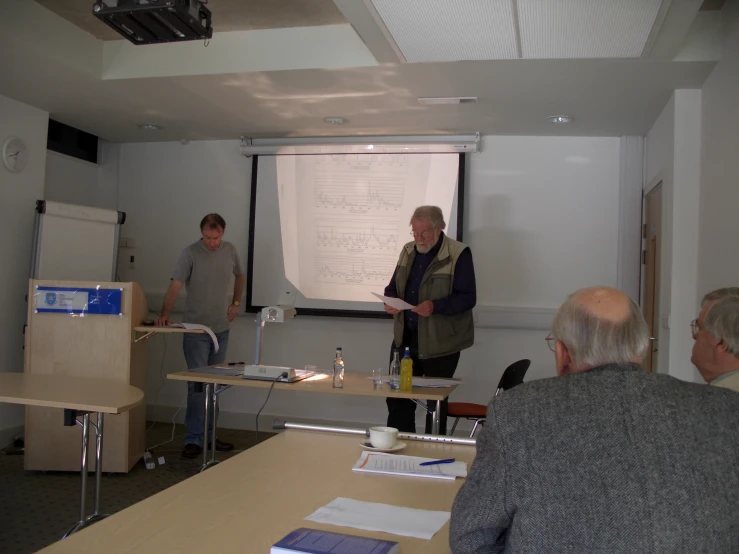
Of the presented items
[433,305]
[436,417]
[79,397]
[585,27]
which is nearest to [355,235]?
[433,305]

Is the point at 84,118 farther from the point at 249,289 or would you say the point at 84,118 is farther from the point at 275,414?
the point at 275,414

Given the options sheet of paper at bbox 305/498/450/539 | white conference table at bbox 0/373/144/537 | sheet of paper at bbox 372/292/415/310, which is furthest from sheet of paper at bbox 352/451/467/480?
sheet of paper at bbox 372/292/415/310

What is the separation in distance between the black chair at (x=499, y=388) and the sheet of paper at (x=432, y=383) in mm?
443

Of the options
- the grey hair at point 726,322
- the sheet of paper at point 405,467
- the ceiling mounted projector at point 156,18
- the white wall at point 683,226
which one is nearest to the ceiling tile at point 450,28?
the ceiling mounted projector at point 156,18

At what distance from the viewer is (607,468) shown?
3.74 feet

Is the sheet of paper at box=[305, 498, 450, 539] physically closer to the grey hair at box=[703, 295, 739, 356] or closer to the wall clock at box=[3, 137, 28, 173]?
the grey hair at box=[703, 295, 739, 356]

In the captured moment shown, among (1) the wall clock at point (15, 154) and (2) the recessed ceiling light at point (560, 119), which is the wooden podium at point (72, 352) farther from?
(2) the recessed ceiling light at point (560, 119)

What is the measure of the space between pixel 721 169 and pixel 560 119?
1.52 meters

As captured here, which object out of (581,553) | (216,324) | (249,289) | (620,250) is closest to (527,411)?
(581,553)

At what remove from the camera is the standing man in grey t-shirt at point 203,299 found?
4879mm

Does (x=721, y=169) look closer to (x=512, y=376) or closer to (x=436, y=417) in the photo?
(x=512, y=376)

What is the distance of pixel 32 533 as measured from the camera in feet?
11.0

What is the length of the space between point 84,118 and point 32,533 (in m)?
3.39

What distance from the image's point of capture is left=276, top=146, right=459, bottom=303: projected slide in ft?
18.5
